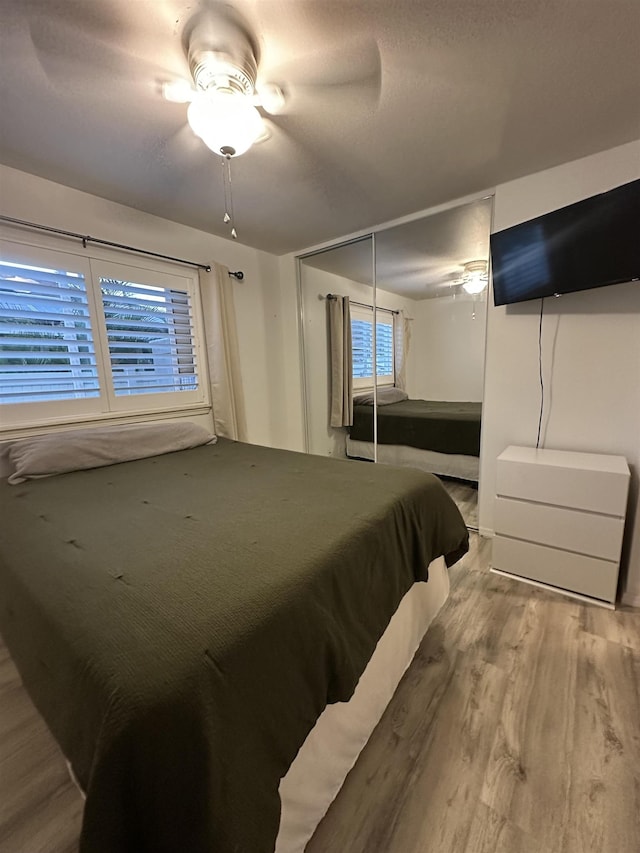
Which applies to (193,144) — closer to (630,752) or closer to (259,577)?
(259,577)

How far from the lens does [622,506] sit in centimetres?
172

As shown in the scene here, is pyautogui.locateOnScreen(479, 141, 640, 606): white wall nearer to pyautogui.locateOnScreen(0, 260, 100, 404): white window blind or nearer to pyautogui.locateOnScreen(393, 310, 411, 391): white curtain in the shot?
pyautogui.locateOnScreen(393, 310, 411, 391): white curtain

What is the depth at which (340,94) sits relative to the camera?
1397mm

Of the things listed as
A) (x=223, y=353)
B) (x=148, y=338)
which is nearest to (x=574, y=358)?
(x=223, y=353)

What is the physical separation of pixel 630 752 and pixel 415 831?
0.79 metres

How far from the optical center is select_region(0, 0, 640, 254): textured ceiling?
3.59ft

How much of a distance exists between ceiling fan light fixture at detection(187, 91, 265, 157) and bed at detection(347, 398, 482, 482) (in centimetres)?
216

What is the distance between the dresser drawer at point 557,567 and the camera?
1.82 m

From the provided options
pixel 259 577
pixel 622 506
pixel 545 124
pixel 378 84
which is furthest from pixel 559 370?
pixel 259 577

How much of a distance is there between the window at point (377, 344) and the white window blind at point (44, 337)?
2.11m

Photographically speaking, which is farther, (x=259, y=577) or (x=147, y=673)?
(x=259, y=577)

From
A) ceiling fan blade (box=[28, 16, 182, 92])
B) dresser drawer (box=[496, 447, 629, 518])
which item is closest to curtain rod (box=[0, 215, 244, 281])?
ceiling fan blade (box=[28, 16, 182, 92])

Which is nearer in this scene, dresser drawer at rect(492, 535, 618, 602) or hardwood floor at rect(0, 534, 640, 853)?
hardwood floor at rect(0, 534, 640, 853)

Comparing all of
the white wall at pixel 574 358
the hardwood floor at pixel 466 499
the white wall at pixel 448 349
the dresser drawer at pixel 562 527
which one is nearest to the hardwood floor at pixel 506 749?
the dresser drawer at pixel 562 527
